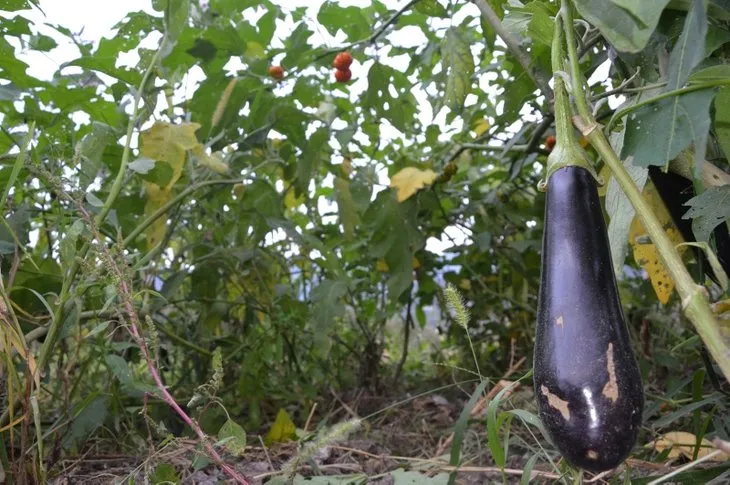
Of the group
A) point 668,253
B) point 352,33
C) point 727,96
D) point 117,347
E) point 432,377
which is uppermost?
point 352,33

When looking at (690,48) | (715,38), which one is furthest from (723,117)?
(690,48)

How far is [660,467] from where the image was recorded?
104 centimetres

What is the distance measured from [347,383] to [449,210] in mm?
606

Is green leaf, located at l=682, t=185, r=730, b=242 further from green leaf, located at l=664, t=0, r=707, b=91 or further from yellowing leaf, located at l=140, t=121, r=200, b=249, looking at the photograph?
yellowing leaf, located at l=140, t=121, r=200, b=249

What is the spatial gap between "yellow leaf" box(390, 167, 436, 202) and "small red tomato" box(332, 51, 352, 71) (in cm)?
34

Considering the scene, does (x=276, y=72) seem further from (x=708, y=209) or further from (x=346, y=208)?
(x=708, y=209)

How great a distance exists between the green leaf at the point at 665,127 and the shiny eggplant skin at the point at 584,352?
9 cm

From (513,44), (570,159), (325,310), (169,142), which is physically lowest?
(325,310)

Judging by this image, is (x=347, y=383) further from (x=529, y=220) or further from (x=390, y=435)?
(x=529, y=220)

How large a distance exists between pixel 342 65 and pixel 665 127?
1245 millimetres

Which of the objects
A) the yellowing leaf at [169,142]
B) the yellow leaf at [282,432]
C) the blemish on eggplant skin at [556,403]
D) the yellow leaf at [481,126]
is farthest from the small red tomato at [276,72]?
the blemish on eggplant skin at [556,403]

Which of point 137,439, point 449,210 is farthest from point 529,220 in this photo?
point 137,439

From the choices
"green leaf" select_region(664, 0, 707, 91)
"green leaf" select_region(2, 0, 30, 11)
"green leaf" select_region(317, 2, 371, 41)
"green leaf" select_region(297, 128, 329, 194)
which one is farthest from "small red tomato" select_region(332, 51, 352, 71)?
"green leaf" select_region(664, 0, 707, 91)

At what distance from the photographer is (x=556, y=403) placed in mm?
651
